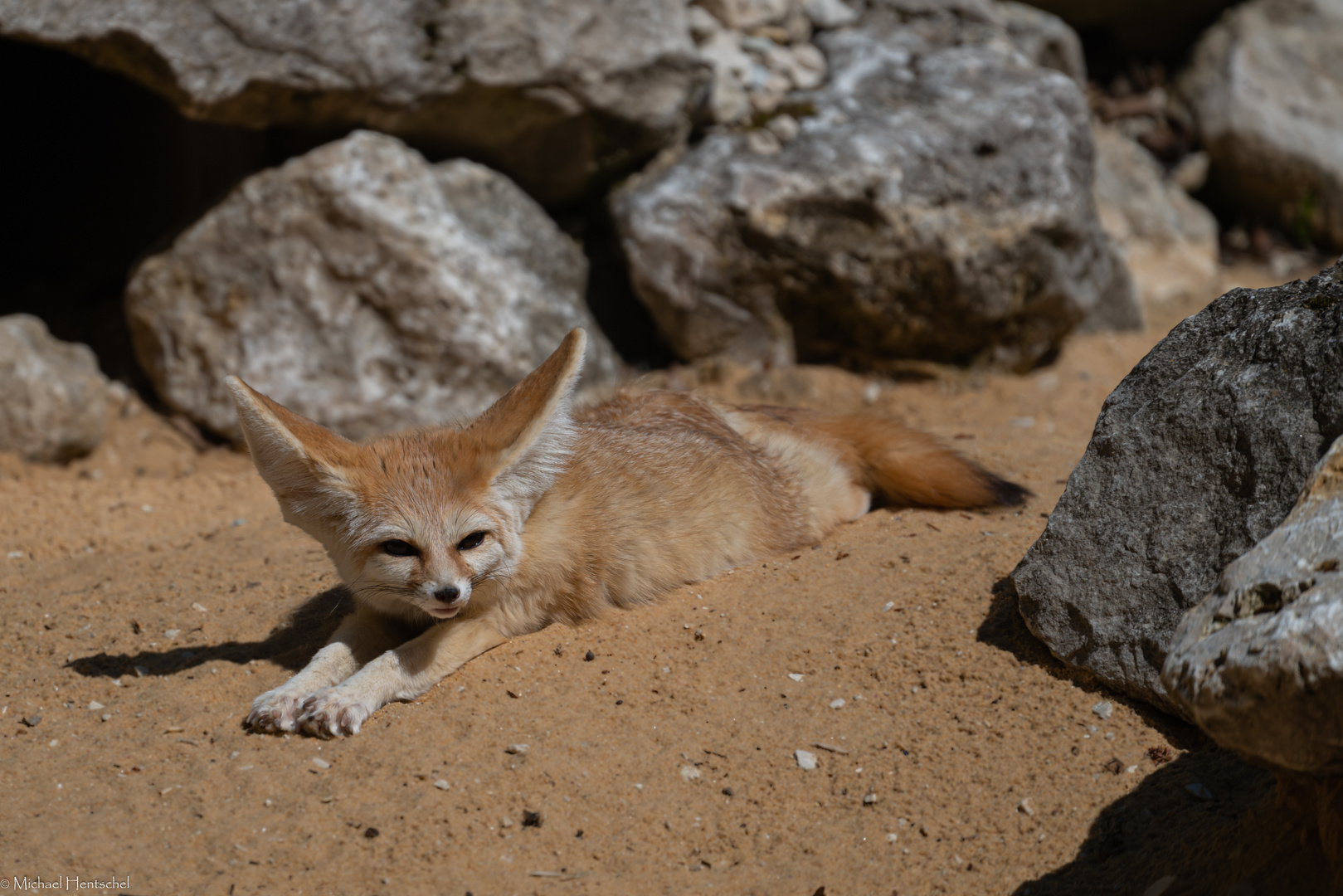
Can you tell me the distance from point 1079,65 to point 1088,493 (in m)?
6.74

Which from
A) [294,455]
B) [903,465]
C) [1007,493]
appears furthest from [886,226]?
[294,455]

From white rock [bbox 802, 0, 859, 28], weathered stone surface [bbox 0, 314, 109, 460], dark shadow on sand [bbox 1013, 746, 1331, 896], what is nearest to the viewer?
dark shadow on sand [bbox 1013, 746, 1331, 896]

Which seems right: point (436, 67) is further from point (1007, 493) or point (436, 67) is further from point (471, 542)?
point (1007, 493)

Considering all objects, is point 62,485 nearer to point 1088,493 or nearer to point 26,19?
point 26,19

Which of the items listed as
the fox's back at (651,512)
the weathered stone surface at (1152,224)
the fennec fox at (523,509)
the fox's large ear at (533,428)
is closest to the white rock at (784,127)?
the fennec fox at (523,509)

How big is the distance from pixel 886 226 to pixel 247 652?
14.8 ft

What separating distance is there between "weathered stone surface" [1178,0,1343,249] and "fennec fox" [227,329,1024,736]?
20.4ft

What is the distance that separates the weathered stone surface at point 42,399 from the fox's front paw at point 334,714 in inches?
150

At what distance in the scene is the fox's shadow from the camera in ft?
11.6

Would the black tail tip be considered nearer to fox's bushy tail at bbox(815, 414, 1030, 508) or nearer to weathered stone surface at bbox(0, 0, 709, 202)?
fox's bushy tail at bbox(815, 414, 1030, 508)

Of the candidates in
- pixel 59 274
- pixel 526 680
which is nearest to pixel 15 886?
pixel 526 680

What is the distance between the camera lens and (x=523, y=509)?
11.3ft

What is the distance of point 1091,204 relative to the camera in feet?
22.8

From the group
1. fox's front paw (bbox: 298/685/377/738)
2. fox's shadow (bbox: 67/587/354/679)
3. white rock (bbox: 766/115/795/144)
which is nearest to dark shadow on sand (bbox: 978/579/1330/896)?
fox's front paw (bbox: 298/685/377/738)
